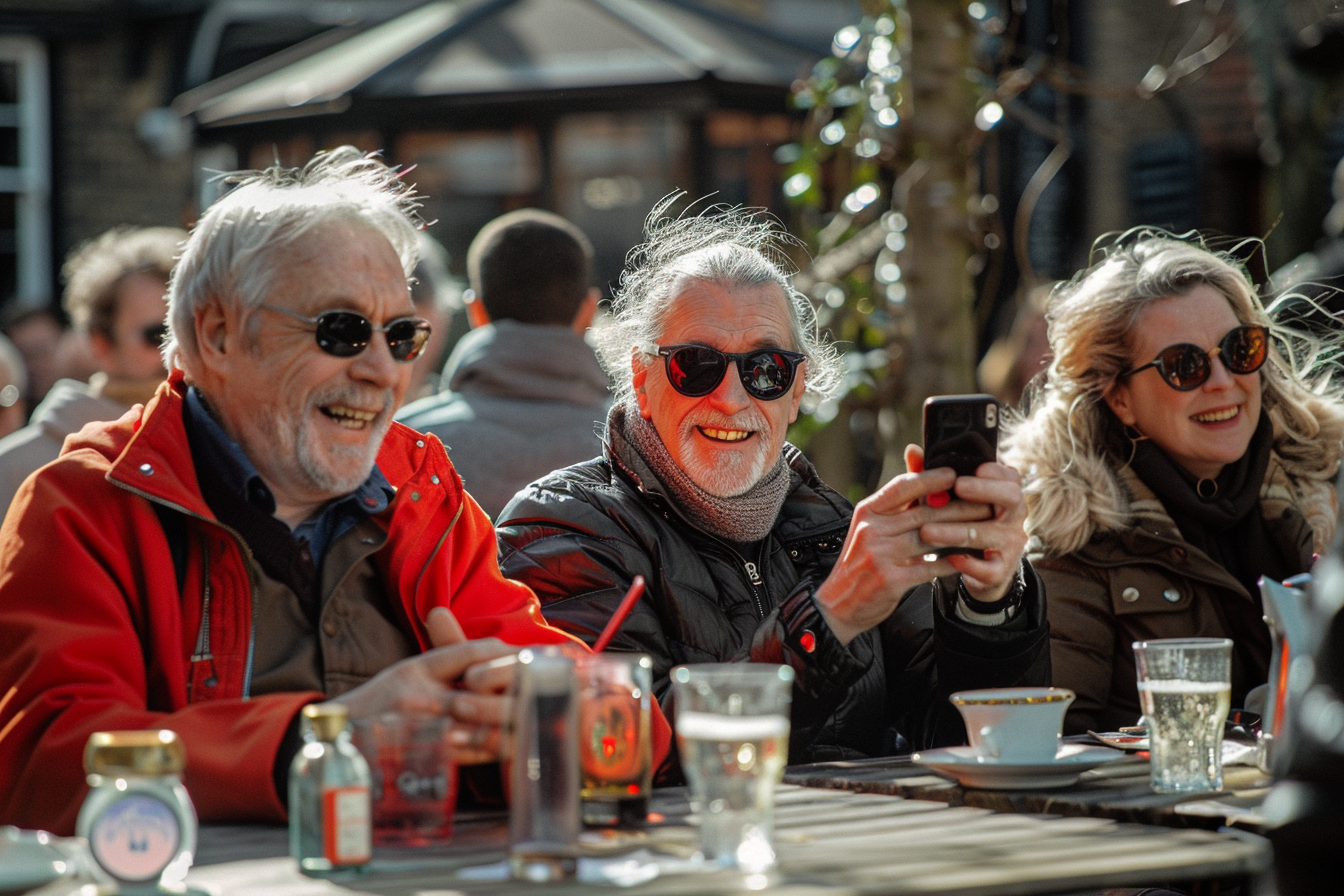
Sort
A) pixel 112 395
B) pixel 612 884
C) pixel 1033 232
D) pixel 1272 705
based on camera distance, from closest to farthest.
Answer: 1. pixel 612 884
2. pixel 1272 705
3. pixel 112 395
4. pixel 1033 232

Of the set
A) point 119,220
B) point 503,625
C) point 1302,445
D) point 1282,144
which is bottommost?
point 503,625

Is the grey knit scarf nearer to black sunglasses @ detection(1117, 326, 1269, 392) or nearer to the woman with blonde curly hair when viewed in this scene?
the woman with blonde curly hair

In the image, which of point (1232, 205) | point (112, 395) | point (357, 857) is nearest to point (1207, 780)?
point (357, 857)

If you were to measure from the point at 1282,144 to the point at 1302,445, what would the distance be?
3.74 meters

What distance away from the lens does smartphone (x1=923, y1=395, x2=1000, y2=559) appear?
2.78 metres

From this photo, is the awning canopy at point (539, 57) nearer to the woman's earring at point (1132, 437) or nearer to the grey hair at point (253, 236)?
the woman's earring at point (1132, 437)

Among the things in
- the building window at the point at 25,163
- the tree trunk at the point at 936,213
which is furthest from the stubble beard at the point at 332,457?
the building window at the point at 25,163

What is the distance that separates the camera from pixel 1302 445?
393 cm

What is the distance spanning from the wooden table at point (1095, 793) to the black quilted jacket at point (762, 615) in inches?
12.9

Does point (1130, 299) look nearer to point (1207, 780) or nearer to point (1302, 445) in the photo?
point (1302, 445)

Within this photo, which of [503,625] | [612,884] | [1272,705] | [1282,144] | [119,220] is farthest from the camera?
[119,220]

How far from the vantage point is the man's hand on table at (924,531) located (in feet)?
9.18

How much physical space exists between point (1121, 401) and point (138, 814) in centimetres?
269

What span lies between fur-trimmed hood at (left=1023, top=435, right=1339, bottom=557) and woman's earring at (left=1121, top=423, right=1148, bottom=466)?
46 mm
